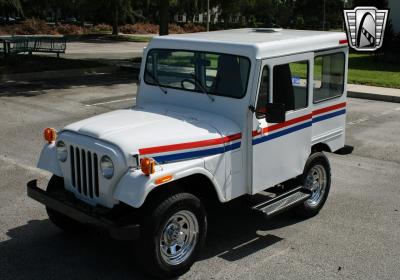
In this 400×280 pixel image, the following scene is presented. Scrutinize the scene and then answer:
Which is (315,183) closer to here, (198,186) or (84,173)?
(198,186)

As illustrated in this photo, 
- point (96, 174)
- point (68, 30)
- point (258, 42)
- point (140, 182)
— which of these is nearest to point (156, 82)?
point (258, 42)

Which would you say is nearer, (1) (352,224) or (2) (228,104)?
(2) (228,104)

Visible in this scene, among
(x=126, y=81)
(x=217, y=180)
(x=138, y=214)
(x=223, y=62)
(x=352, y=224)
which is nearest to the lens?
(x=138, y=214)

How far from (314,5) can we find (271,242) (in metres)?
84.8

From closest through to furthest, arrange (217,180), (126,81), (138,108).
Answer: (217,180) → (138,108) → (126,81)

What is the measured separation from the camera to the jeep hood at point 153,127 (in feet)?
15.9

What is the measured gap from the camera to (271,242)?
5938mm

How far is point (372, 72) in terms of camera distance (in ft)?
72.9

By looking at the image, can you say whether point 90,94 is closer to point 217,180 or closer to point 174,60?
point 174,60

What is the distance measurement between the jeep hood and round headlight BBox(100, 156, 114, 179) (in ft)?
0.55

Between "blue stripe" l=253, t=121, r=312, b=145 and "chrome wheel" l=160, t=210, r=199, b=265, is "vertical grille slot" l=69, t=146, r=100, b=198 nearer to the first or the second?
"chrome wheel" l=160, t=210, r=199, b=265

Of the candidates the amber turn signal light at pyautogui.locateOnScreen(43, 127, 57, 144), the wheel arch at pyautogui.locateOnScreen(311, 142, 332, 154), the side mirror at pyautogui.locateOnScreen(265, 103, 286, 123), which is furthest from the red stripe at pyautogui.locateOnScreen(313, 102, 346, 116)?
the amber turn signal light at pyautogui.locateOnScreen(43, 127, 57, 144)

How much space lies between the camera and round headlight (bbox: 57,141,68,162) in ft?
17.3

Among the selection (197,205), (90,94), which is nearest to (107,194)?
(197,205)
